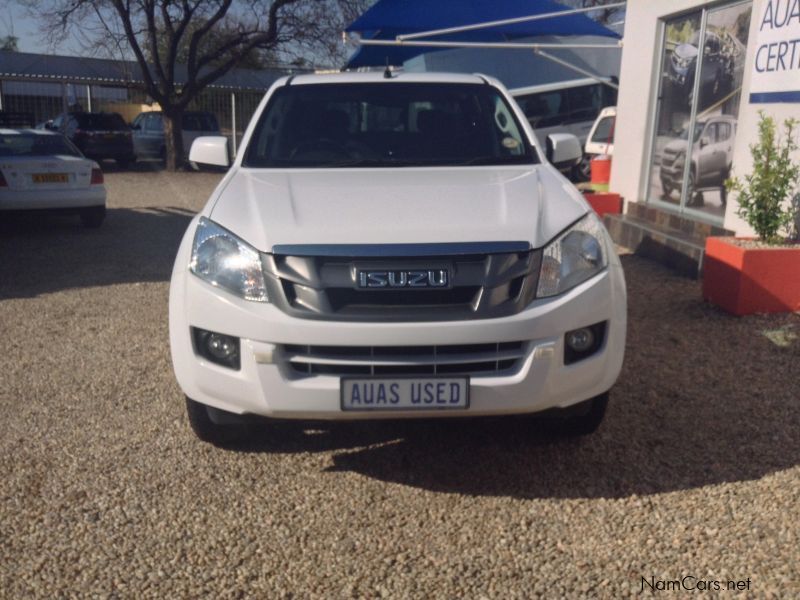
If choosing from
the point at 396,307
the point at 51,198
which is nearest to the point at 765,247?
the point at 396,307

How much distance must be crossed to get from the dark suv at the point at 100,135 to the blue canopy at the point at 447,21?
12.3m

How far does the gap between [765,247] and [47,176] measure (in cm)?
876

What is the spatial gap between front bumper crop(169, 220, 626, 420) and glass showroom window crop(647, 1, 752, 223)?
17.3 ft

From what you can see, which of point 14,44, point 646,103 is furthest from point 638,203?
point 14,44

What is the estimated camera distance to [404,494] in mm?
3562

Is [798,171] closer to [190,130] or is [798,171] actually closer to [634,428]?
[634,428]

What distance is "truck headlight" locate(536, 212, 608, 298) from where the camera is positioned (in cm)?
330

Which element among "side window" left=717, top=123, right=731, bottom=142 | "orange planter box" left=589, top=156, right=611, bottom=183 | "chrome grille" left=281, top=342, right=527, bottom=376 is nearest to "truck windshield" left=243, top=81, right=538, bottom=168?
"chrome grille" left=281, top=342, right=527, bottom=376

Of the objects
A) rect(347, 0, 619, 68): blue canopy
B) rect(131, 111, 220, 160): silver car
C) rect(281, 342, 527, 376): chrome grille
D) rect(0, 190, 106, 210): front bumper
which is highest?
rect(347, 0, 619, 68): blue canopy

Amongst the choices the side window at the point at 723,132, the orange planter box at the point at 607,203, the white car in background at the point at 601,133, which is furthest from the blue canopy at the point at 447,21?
the side window at the point at 723,132

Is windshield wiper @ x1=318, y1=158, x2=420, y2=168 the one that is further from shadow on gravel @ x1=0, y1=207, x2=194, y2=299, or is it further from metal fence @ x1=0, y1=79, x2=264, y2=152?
metal fence @ x1=0, y1=79, x2=264, y2=152

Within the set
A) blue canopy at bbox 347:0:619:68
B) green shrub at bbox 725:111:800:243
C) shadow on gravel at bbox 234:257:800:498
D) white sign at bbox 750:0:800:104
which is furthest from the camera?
blue canopy at bbox 347:0:619:68

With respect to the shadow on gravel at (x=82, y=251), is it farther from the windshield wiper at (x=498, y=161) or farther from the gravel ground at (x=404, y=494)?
the windshield wiper at (x=498, y=161)

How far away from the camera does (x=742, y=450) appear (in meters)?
3.95
